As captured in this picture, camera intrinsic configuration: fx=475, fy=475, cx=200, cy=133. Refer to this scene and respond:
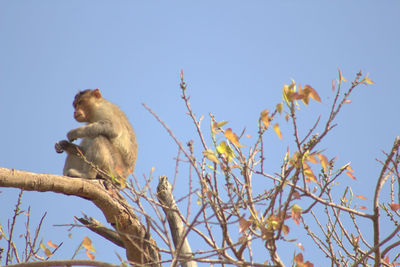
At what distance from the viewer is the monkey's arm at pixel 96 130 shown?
8.35m

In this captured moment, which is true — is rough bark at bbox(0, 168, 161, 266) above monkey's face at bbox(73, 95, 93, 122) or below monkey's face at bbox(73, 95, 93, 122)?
below

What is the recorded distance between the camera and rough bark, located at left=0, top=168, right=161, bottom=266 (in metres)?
5.37

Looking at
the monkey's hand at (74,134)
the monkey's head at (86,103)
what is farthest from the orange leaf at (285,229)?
the monkey's head at (86,103)

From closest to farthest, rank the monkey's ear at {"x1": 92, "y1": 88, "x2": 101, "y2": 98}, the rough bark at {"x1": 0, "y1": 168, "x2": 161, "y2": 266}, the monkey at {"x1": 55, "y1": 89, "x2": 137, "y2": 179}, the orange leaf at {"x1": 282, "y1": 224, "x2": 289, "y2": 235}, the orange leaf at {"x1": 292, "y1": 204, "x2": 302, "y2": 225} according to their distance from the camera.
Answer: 1. the orange leaf at {"x1": 292, "y1": 204, "x2": 302, "y2": 225}
2. the orange leaf at {"x1": 282, "y1": 224, "x2": 289, "y2": 235}
3. the rough bark at {"x1": 0, "y1": 168, "x2": 161, "y2": 266}
4. the monkey at {"x1": 55, "y1": 89, "x2": 137, "y2": 179}
5. the monkey's ear at {"x1": 92, "y1": 88, "x2": 101, "y2": 98}

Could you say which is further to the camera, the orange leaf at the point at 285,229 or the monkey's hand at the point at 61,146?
the monkey's hand at the point at 61,146

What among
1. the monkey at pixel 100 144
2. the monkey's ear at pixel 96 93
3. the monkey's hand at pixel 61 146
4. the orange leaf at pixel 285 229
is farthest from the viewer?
the monkey's ear at pixel 96 93

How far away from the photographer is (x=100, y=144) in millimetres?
8102

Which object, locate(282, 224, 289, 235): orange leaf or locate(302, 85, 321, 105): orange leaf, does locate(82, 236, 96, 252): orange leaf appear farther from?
locate(302, 85, 321, 105): orange leaf

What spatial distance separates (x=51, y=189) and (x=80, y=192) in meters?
0.36

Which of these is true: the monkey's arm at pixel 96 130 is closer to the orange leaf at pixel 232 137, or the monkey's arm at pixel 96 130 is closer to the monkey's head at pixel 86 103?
the monkey's head at pixel 86 103

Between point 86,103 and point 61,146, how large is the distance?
1.42 meters

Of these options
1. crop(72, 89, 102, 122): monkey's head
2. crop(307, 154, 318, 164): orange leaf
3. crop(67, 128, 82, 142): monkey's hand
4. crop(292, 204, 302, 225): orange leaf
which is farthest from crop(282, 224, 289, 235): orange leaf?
crop(72, 89, 102, 122): monkey's head

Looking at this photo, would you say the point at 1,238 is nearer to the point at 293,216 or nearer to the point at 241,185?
the point at 241,185

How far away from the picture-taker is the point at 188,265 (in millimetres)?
5582
